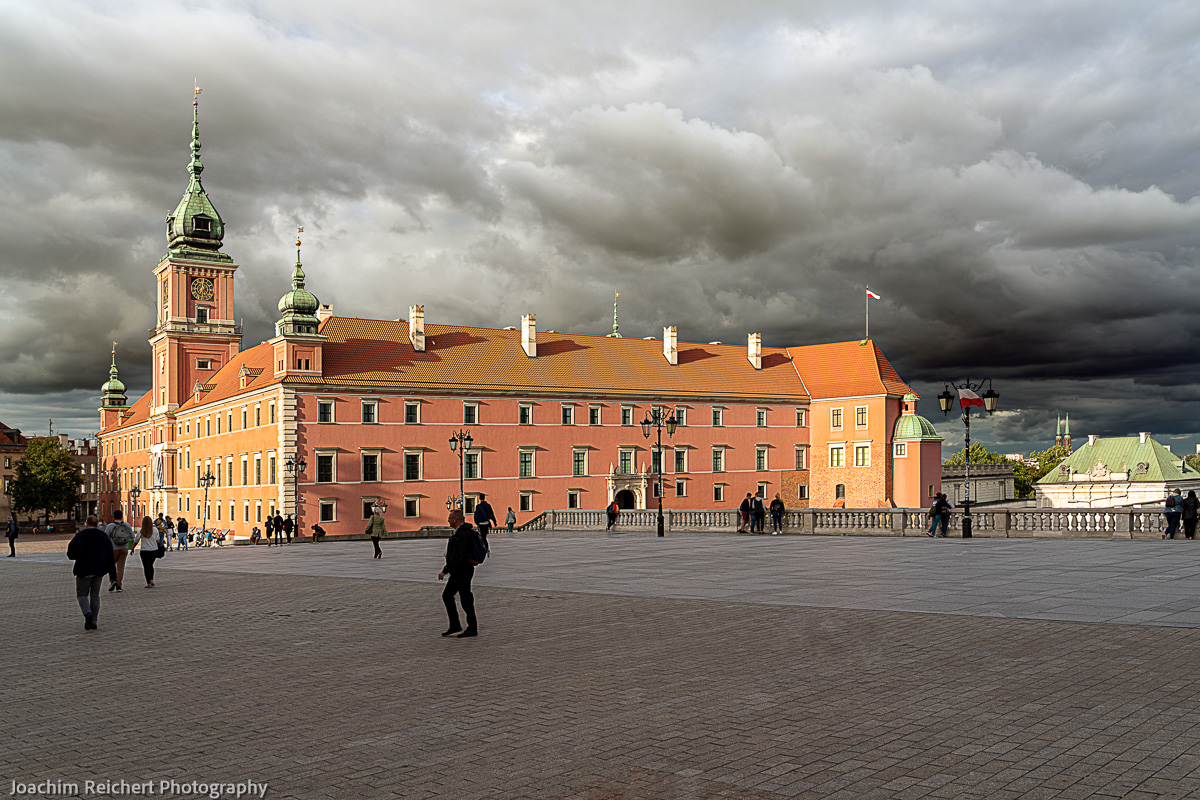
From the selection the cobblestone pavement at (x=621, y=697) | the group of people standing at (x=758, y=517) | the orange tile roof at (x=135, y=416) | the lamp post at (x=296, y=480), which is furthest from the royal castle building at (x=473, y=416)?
the cobblestone pavement at (x=621, y=697)

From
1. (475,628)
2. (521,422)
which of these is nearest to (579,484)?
(521,422)

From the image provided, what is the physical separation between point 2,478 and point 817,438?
11600cm

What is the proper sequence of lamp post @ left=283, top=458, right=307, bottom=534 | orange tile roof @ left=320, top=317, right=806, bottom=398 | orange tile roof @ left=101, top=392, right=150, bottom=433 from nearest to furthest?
lamp post @ left=283, top=458, right=307, bottom=534 < orange tile roof @ left=320, top=317, right=806, bottom=398 < orange tile roof @ left=101, top=392, right=150, bottom=433

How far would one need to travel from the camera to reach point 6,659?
12352 mm

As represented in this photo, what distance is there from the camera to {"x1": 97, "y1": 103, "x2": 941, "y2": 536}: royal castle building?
6725 centimetres

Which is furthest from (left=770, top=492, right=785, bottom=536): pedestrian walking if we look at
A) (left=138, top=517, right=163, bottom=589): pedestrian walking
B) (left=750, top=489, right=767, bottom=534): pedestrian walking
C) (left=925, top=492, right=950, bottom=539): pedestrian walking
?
(left=138, top=517, right=163, bottom=589): pedestrian walking

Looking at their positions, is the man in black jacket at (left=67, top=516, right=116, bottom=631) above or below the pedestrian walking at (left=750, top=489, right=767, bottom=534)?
above

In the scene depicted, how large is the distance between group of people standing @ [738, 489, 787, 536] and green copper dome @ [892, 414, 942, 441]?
150 feet

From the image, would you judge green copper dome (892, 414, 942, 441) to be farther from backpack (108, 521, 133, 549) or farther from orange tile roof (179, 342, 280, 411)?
backpack (108, 521, 133, 549)

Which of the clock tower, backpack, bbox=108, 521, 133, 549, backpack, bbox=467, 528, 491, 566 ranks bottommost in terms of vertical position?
backpack, bbox=108, 521, 133, 549

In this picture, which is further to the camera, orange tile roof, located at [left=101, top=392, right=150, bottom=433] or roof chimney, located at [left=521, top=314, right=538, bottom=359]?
orange tile roof, located at [left=101, top=392, right=150, bottom=433]

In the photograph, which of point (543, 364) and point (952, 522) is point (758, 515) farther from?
point (543, 364)

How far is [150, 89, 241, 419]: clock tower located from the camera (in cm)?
9062

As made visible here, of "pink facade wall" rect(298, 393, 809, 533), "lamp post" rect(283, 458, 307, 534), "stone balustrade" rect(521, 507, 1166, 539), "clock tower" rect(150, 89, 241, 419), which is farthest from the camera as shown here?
"clock tower" rect(150, 89, 241, 419)
